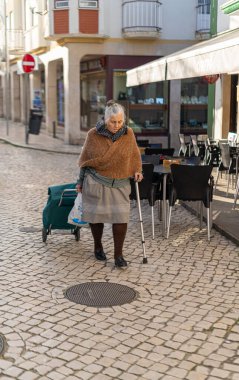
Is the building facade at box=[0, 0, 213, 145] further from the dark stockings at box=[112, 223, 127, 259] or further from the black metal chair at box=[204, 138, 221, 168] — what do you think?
the dark stockings at box=[112, 223, 127, 259]

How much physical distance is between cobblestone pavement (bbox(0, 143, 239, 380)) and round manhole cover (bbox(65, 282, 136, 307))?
98mm

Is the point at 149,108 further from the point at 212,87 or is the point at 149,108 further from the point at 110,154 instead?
the point at 110,154

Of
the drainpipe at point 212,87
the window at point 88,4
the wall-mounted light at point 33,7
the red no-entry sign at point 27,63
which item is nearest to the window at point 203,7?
the window at point 88,4

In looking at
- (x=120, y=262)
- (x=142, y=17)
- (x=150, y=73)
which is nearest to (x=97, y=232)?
(x=120, y=262)

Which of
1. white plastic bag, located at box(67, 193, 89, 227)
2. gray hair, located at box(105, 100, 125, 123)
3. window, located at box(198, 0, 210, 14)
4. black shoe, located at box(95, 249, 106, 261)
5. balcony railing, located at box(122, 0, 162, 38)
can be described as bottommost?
black shoe, located at box(95, 249, 106, 261)

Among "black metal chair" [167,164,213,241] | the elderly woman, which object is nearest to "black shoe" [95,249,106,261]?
the elderly woman

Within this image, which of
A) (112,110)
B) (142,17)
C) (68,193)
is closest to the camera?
(112,110)

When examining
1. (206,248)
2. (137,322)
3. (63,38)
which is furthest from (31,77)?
(137,322)

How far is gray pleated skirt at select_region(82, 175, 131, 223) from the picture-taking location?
6.34m

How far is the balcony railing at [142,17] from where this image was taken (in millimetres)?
21656

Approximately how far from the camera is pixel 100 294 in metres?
5.57

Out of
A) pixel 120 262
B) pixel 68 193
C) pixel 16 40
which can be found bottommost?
pixel 120 262

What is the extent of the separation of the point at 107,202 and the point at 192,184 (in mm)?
1770

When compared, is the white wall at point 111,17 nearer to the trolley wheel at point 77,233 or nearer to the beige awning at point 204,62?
the beige awning at point 204,62
